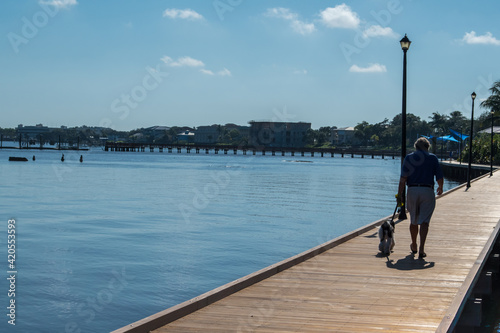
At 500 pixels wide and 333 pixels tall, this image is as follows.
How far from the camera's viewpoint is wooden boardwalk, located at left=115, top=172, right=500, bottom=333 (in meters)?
7.16

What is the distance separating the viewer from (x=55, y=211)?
107 feet

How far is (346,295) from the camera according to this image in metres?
8.58

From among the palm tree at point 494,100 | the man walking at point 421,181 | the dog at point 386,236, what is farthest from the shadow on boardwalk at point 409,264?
the palm tree at point 494,100

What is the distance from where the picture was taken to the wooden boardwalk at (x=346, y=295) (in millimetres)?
7156

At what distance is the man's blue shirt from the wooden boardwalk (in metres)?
1.46

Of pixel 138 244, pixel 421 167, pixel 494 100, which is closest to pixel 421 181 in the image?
pixel 421 167

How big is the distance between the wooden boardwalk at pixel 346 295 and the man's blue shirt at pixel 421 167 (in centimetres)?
146

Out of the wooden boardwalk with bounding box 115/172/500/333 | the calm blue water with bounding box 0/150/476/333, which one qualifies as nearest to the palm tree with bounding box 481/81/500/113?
the calm blue water with bounding box 0/150/476/333

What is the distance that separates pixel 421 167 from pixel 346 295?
3.23m

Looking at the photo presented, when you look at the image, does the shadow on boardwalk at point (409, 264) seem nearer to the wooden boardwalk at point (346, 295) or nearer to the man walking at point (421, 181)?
the wooden boardwalk at point (346, 295)

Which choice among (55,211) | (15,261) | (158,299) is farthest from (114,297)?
(55,211)

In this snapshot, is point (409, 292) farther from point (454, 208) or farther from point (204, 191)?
point (204, 191)

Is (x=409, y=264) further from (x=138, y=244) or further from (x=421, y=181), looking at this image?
(x=138, y=244)

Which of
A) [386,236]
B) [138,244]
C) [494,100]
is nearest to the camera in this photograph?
[386,236]
